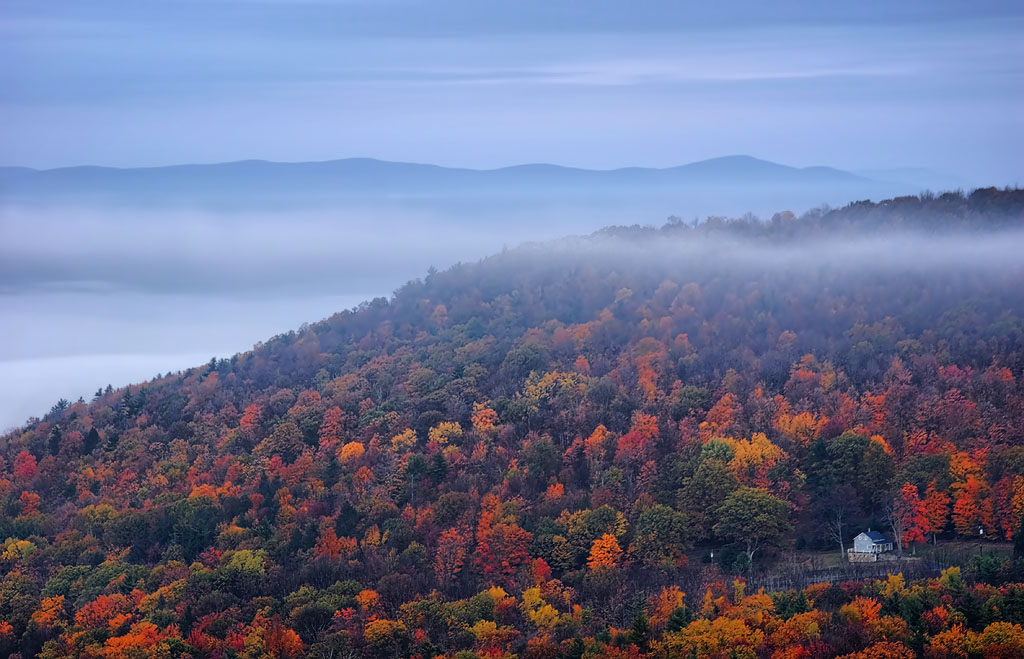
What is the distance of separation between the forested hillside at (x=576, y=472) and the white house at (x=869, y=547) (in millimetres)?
728

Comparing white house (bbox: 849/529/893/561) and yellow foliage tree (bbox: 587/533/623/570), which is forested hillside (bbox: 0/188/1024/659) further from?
white house (bbox: 849/529/893/561)

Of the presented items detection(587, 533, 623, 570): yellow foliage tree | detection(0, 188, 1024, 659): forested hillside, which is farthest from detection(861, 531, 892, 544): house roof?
detection(587, 533, 623, 570): yellow foliage tree

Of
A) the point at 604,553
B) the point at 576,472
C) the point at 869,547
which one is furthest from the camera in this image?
the point at 576,472

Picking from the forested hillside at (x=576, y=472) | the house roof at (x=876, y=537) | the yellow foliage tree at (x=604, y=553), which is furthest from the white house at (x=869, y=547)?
the yellow foliage tree at (x=604, y=553)

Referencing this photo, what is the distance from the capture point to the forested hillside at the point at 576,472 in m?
70.1

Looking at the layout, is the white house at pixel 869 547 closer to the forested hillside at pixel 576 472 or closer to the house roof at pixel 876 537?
the house roof at pixel 876 537

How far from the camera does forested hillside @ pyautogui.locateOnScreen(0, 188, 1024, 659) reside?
7012 cm

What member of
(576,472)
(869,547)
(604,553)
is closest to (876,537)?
(869,547)

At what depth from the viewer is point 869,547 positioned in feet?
236

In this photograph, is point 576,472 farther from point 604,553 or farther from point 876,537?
point 876,537

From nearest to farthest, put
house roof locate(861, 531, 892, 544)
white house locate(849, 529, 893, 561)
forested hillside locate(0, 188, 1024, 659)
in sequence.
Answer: forested hillside locate(0, 188, 1024, 659) → white house locate(849, 529, 893, 561) → house roof locate(861, 531, 892, 544)

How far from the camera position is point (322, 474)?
305 feet

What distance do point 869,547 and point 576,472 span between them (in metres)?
19.5

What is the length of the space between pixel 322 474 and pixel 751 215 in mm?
64219
